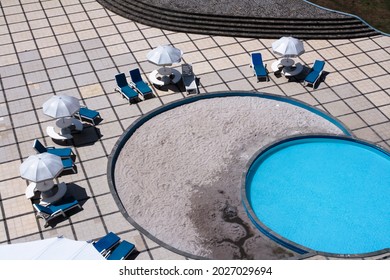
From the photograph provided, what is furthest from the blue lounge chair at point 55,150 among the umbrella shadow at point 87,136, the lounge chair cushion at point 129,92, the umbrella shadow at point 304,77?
the umbrella shadow at point 304,77

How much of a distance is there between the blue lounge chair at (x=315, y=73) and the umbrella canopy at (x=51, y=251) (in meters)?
14.6

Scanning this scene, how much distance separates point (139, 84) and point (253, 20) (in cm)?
789

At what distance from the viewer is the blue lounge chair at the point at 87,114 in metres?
25.9

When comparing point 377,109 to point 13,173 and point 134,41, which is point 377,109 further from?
point 13,173

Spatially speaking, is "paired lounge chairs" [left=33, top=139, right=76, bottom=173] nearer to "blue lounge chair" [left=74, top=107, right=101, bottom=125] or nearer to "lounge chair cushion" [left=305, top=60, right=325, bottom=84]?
"blue lounge chair" [left=74, top=107, right=101, bottom=125]

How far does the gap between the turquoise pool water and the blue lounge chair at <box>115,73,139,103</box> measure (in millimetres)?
6625

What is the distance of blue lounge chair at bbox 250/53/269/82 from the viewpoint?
94.4 ft

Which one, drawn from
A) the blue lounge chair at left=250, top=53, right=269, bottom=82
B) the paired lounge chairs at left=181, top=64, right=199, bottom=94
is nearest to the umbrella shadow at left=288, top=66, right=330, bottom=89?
the blue lounge chair at left=250, top=53, right=269, bottom=82

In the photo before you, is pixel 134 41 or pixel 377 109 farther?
pixel 134 41

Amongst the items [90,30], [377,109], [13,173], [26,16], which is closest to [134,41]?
[90,30]

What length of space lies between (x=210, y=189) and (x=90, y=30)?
1336 cm
